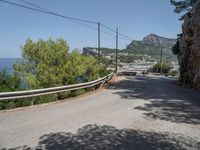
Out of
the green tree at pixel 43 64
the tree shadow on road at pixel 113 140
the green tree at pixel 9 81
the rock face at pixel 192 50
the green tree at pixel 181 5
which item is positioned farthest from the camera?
the green tree at pixel 181 5

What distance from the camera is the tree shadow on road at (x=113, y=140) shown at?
712 cm

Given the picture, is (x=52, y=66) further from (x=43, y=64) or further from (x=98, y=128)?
(x=98, y=128)

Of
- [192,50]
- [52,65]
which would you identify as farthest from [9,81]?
[192,50]

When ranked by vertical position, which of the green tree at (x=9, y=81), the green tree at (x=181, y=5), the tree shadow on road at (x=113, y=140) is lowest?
the tree shadow on road at (x=113, y=140)

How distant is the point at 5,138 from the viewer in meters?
7.69

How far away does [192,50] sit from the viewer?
3062 cm

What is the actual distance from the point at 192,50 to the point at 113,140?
82.4 ft

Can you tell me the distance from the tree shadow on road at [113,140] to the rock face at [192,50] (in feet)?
66.6

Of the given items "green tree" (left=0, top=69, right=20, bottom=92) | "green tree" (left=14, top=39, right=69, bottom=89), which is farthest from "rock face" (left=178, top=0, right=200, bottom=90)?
"green tree" (left=0, top=69, right=20, bottom=92)

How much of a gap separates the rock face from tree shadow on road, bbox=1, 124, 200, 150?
66.6 feet

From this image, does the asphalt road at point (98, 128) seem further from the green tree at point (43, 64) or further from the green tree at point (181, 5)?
the green tree at point (181, 5)

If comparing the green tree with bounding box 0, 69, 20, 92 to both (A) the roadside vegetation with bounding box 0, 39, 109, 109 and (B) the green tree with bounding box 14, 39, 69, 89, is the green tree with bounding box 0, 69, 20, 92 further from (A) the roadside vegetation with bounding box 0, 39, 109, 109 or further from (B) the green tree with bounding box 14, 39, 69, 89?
(B) the green tree with bounding box 14, 39, 69, 89

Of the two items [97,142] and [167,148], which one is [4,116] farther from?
[167,148]

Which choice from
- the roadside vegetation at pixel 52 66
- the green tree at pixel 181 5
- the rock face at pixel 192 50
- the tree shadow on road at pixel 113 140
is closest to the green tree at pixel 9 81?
the tree shadow on road at pixel 113 140
